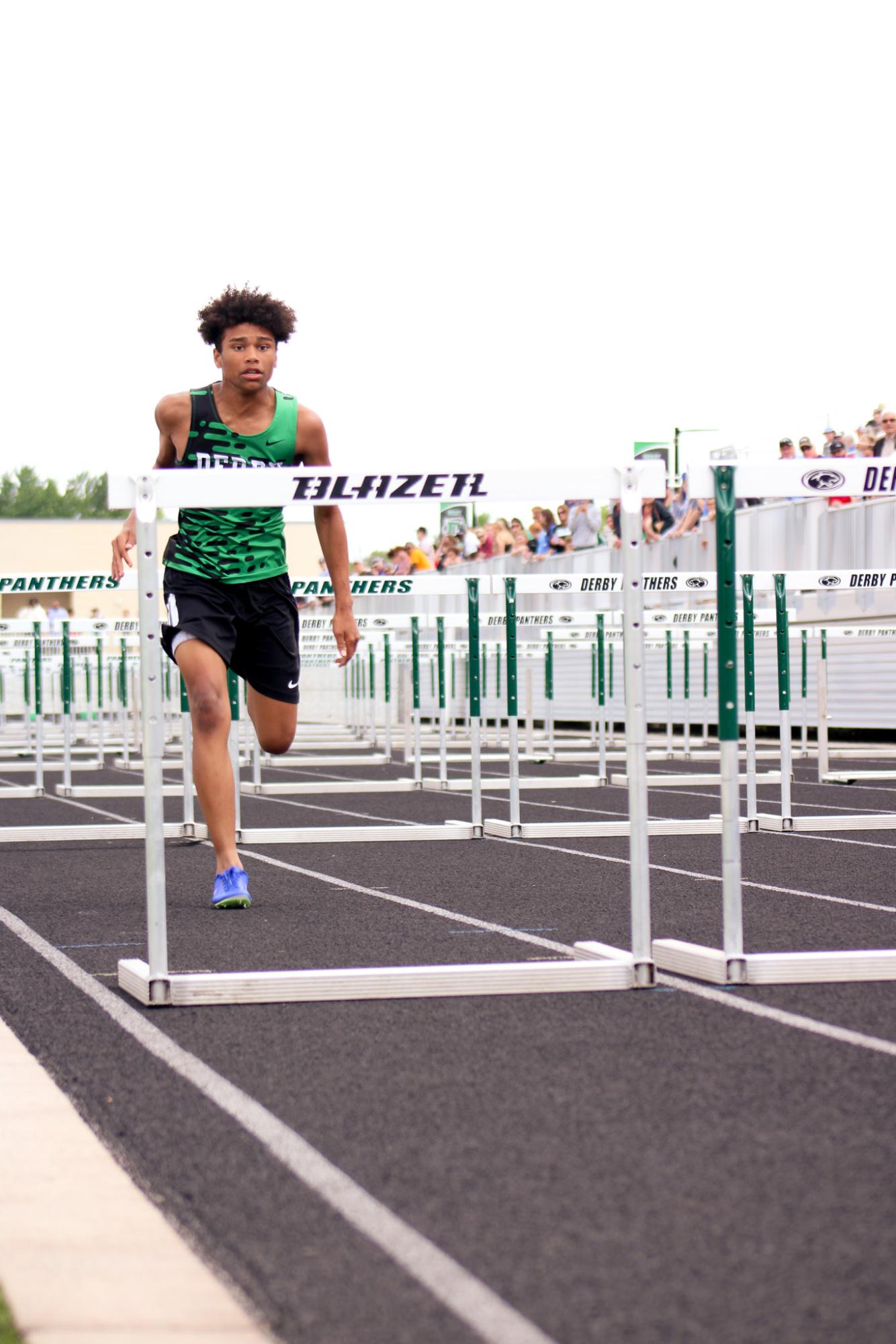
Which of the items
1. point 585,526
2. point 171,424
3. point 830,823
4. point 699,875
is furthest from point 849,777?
point 585,526

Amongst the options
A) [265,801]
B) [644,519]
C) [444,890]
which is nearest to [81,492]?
[644,519]

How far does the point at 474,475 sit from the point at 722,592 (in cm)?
74

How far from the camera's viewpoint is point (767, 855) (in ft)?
32.2

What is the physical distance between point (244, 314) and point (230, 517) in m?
0.69

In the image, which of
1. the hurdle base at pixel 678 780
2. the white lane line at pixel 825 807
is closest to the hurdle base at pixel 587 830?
the white lane line at pixel 825 807

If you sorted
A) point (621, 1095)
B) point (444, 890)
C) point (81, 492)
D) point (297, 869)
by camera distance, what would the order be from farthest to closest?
point (81, 492)
point (297, 869)
point (444, 890)
point (621, 1095)

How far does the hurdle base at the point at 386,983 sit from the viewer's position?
505cm

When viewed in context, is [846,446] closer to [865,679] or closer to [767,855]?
[865,679]

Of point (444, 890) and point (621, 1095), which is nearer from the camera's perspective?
point (621, 1095)

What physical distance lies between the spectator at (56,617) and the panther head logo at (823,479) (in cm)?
1108

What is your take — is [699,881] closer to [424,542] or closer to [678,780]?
[678,780]

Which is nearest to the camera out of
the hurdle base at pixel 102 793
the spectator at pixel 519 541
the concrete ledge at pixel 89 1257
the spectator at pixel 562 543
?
the concrete ledge at pixel 89 1257

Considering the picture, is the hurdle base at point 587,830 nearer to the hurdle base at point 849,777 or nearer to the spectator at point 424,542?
the hurdle base at point 849,777

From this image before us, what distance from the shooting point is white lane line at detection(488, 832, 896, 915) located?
7.32 metres
